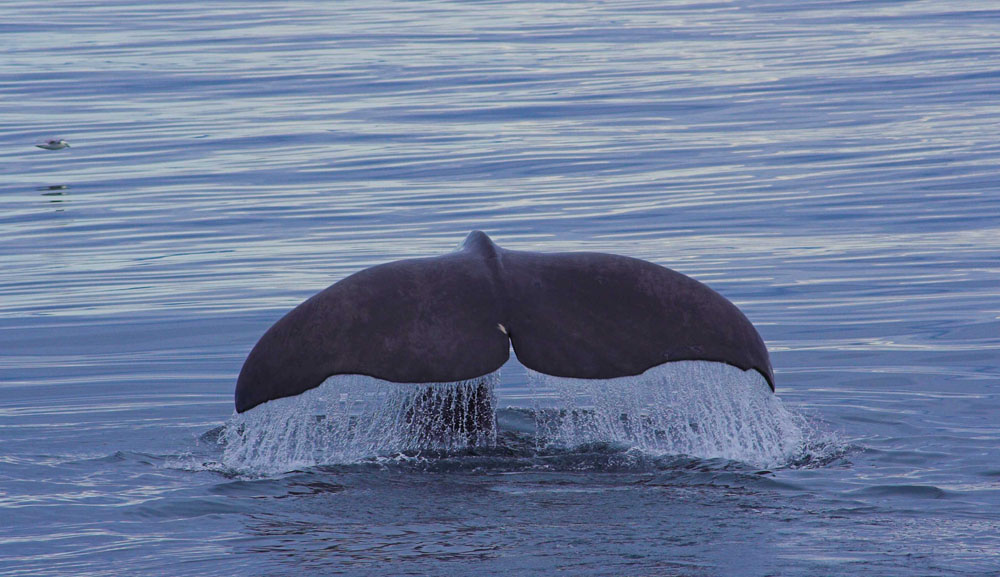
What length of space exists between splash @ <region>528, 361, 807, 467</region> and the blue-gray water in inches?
7.5

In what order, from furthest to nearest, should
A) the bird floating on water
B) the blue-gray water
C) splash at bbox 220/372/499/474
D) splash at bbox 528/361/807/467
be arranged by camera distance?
1. the bird floating on water
2. splash at bbox 220/372/499/474
3. splash at bbox 528/361/807/467
4. the blue-gray water

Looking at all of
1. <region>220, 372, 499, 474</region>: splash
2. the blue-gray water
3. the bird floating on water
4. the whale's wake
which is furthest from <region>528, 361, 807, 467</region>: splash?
the bird floating on water

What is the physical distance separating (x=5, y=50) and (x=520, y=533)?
31.9m

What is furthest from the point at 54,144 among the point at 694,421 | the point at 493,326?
the point at 493,326

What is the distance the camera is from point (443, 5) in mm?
47219

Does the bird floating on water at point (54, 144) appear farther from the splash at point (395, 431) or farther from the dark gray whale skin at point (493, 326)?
the dark gray whale skin at point (493, 326)

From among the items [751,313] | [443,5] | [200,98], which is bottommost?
[751,313]

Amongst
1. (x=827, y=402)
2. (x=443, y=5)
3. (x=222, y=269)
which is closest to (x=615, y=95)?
(x=222, y=269)

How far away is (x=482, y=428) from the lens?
7.07 meters

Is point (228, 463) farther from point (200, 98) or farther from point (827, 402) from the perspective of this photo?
point (200, 98)

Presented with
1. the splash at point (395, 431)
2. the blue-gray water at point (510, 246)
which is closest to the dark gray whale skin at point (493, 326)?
the blue-gray water at point (510, 246)

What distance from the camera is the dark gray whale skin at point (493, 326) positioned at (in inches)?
233

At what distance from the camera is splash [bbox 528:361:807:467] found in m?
6.63

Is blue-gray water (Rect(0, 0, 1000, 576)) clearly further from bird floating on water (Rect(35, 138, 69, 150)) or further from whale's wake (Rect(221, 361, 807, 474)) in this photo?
bird floating on water (Rect(35, 138, 69, 150))
